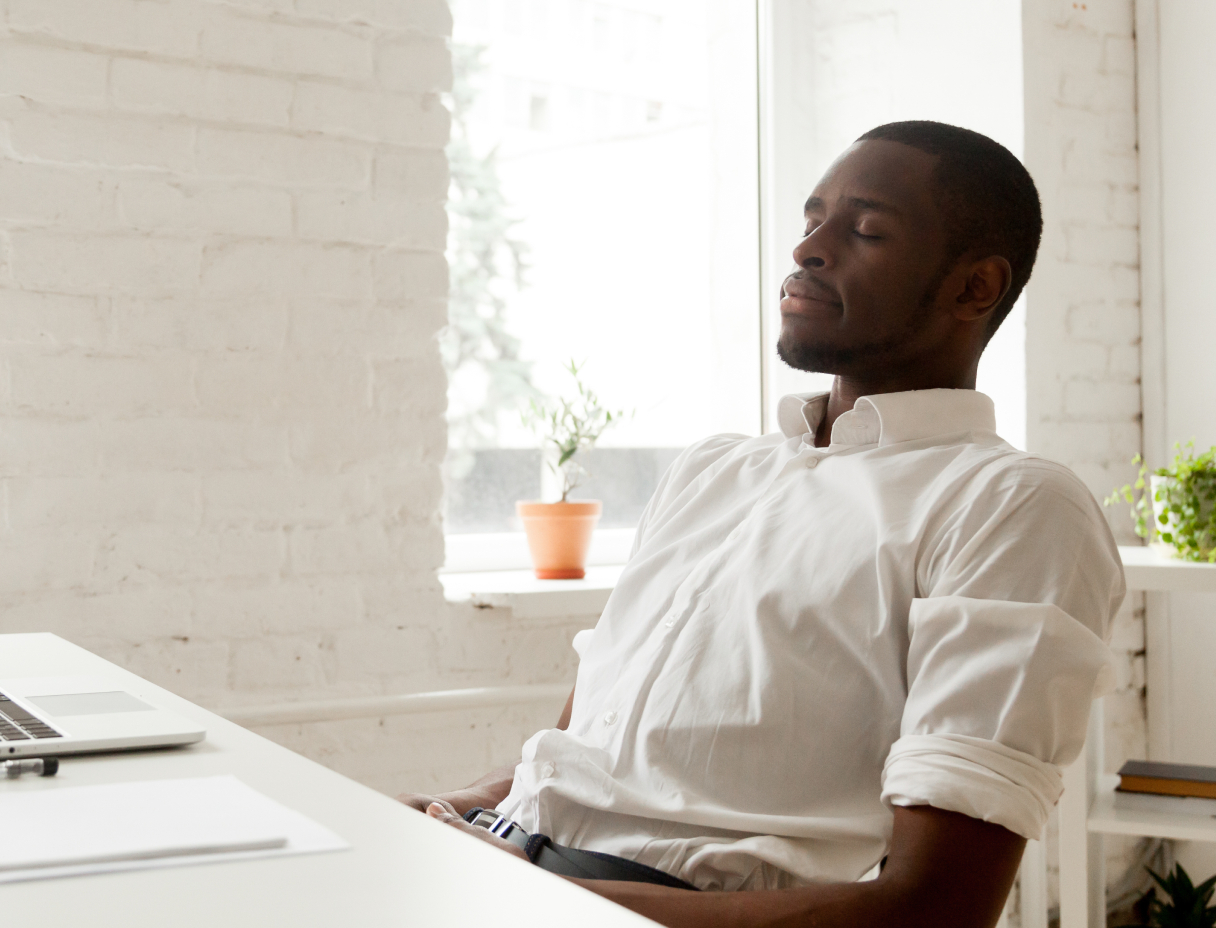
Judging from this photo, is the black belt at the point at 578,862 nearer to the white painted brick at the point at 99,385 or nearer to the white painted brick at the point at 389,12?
the white painted brick at the point at 99,385

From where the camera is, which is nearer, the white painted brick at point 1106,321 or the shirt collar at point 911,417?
the shirt collar at point 911,417

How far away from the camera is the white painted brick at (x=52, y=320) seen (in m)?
1.69

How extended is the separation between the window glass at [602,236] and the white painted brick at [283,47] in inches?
17.2

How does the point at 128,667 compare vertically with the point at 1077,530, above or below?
below

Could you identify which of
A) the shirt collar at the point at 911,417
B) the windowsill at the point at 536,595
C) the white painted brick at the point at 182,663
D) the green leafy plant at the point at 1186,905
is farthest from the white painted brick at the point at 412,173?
the green leafy plant at the point at 1186,905

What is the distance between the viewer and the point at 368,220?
6.27ft

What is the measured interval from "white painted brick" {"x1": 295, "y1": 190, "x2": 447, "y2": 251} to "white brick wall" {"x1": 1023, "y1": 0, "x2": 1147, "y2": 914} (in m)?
1.21

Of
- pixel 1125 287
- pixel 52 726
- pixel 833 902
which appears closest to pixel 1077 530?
pixel 833 902

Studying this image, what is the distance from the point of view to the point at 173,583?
70.2 inches

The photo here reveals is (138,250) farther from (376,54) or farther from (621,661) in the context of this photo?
(621,661)

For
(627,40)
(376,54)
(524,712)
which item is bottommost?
(524,712)

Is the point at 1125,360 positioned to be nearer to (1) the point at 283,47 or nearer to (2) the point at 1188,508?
(2) the point at 1188,508

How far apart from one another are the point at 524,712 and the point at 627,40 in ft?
4.58

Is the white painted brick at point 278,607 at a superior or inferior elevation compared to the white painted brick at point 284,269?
inferior
